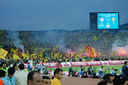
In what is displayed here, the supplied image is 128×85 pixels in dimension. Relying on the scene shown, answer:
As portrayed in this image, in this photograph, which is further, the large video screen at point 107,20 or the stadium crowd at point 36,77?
the large video screen at point 107,20

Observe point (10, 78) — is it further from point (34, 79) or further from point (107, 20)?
point (107, 20)

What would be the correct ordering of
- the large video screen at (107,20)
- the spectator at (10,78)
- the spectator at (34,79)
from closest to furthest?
the spectator at (34,79)
the spectator at (10,78)
the large video screen at (107,20)

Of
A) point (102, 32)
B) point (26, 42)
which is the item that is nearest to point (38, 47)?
A: point (26, 42)

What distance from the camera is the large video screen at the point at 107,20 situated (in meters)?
63.5

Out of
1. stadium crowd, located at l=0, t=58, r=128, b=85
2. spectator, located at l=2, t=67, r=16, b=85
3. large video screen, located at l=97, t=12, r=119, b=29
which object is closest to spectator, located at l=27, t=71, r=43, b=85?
stadium crowd, located at l=0, t=58, r=128, b=85

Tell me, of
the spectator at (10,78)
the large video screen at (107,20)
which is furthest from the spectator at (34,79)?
the large video screen at (107,20)

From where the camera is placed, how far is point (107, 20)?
63.7 meters

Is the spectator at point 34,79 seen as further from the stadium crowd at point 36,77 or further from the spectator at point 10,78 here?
the spectator at point 10,78

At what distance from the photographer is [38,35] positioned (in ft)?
219

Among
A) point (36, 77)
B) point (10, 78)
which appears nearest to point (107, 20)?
point (10, 78)

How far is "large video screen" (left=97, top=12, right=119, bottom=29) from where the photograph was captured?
6347 cm

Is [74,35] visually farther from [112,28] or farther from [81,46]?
[112,28]

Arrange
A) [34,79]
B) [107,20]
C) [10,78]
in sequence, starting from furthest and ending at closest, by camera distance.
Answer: [107,20] < [10,78] < [34,79]

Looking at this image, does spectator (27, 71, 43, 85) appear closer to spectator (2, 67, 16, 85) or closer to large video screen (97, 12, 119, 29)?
spectator (2, 67, 16, 85)
